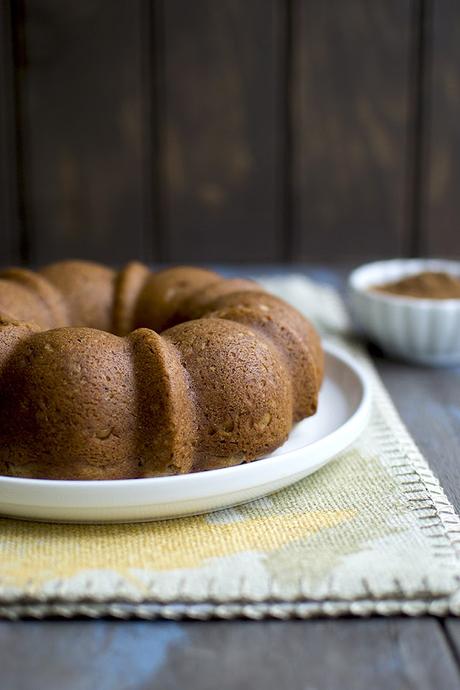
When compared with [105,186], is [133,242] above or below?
below

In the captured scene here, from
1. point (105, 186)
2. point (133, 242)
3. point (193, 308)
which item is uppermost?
point (193, 308)

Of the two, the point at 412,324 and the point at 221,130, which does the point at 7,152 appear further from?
the point at 412,324

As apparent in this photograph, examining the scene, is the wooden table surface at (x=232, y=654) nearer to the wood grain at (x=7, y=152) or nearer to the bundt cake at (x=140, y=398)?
the bundt cake at (x=140, y=398)

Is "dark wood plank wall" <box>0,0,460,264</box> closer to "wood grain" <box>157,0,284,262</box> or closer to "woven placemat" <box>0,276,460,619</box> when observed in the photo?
"wood grain" <box>157,0,284,262</box>

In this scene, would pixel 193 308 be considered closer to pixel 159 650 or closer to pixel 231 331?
pixel 231 331

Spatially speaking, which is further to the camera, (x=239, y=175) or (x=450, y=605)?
(x=239, y=175)

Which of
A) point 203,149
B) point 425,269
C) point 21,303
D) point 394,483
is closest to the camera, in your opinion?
point 394,483

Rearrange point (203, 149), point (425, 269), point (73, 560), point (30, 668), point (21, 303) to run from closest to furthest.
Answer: point (30, 668) → point (73, 560) → point (21, 303) → point (425, 269) → point (203, 149)

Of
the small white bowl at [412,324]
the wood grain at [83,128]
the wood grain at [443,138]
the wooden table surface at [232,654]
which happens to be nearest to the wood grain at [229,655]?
the wooden table surface at [232,654]

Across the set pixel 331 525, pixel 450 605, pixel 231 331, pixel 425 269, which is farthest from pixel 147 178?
pixel 450 605
